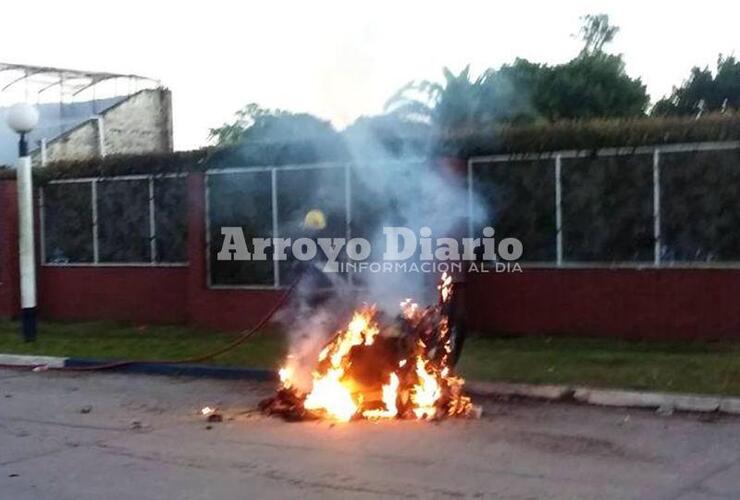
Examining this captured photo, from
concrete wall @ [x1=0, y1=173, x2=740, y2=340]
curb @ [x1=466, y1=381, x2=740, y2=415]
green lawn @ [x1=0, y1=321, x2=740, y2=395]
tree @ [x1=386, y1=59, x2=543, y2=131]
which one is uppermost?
tree @ [x1=386, y1=59, x2=543, y2=131]

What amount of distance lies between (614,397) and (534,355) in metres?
2.10

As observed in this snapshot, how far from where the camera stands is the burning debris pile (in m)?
10.1

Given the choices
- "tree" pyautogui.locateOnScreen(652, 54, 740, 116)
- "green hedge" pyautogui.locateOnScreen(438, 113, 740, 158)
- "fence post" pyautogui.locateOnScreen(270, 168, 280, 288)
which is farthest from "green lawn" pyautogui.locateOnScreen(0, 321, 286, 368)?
"tree" pyautogui.locateOnScreen(652, 54, 740, 116)

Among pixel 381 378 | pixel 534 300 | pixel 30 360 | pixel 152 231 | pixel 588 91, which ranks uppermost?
pixel 588 91

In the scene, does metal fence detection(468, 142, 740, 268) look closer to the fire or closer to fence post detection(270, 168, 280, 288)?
fence post detection(270, 168, 280, 288)

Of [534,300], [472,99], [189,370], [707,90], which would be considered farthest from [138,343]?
[707,90]

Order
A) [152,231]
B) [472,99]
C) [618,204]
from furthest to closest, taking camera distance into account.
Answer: [472,99] → [152,231] → [618,204]

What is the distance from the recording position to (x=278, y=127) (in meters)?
15.9

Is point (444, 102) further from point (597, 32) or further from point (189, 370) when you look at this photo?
point (597, 32)

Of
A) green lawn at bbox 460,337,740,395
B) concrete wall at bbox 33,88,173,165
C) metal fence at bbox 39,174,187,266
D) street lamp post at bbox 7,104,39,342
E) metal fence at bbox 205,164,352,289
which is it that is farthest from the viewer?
concrete wall at bbox 33,88,173,165

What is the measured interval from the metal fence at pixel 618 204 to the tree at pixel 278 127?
82.0 inches

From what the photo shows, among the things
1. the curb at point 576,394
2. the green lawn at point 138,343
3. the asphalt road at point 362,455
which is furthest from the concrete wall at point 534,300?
the asphalt road at point 362,455

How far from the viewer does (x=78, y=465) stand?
849 cm

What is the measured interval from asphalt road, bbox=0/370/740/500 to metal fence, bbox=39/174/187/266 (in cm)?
645
